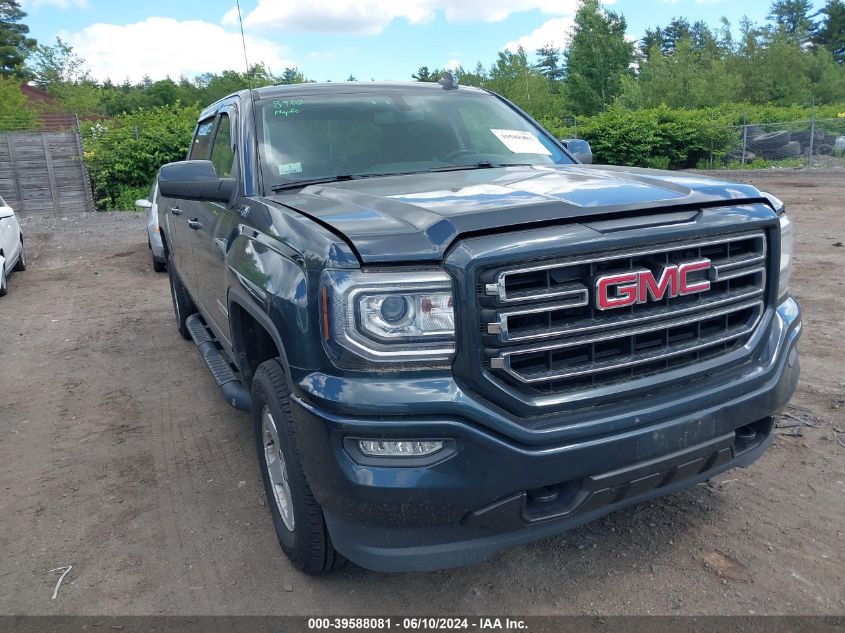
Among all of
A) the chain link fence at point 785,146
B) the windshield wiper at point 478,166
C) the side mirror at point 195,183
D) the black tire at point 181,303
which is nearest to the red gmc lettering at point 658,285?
the windshield wiper at point 478,166

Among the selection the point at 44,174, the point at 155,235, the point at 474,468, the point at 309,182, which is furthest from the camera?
the point at 44,174

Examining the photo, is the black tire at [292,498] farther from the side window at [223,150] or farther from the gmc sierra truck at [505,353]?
the side window at [223,150]

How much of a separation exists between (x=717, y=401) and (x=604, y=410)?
18.6 inches

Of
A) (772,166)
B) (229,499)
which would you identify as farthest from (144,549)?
(772,166)

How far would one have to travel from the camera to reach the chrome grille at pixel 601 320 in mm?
2252

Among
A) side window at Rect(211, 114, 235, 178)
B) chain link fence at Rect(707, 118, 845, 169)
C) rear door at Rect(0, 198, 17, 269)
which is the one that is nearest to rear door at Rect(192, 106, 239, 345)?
side window at Rect(211, 114, 235, 178)

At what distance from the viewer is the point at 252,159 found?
3.60m

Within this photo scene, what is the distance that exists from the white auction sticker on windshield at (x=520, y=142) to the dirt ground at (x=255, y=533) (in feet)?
6.66

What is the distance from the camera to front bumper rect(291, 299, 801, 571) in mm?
2207

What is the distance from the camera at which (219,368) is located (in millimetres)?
4289

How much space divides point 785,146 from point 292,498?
86.4ft

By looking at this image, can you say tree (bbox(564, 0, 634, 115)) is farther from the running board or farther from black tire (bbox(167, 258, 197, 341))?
the running board

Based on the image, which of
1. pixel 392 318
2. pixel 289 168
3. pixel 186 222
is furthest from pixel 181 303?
pixel 392 318

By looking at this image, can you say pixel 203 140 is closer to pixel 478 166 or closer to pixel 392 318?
pixel 478 166
